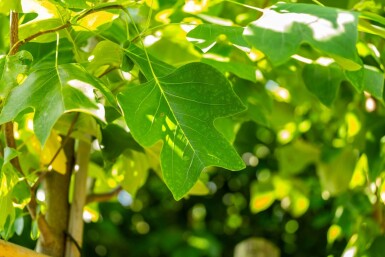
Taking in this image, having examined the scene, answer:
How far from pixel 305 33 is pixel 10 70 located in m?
0.43

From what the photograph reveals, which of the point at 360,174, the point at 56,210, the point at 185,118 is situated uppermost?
the point at 185,118

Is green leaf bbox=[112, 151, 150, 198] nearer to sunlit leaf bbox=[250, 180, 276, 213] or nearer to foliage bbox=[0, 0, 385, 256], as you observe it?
foliage bbox=[0, 0, 385, 256]

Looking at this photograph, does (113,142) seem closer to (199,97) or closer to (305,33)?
(199,97)

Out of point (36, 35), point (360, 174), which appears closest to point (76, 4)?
point (36, 35)

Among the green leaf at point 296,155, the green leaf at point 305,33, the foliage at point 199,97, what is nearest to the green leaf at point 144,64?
the foliage at point 199,97

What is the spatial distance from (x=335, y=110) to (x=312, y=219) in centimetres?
102

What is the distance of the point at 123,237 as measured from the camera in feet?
12.2

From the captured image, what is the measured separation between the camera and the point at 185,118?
1.26 meters

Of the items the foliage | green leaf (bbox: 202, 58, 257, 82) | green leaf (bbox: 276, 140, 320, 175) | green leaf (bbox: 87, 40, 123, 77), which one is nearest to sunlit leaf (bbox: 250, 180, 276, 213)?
the foliage

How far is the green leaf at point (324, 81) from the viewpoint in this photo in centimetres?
169

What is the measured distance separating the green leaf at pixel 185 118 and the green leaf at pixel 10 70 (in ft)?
0.49

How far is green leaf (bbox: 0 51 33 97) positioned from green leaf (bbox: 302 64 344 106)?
0.64 meters

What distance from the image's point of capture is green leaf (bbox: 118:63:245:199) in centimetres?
122

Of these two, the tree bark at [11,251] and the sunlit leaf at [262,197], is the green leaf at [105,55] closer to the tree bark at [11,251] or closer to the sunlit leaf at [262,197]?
the tree bark at [11,251]
